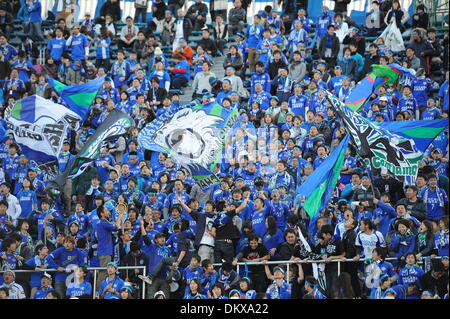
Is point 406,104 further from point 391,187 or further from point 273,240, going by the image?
point 273,240

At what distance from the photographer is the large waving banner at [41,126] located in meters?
23.1

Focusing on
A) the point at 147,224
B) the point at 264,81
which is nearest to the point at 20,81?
the point at 264,81

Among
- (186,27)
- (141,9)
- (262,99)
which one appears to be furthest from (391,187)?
(141,9)

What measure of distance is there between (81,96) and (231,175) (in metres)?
4.29

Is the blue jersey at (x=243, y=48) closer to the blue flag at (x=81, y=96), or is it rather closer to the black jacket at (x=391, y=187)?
the blue flag at (x=81, y=96)

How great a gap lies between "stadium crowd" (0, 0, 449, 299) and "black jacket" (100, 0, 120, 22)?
0.99ft

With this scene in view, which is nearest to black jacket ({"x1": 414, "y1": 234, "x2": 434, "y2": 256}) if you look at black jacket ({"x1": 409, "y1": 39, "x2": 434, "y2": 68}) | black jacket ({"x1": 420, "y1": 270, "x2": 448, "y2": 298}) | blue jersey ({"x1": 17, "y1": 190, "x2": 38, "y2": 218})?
black jacket ({"x1": 420, "y1": 270, "x2": 448, "y2": 298})

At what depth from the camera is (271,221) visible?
65.8 feet

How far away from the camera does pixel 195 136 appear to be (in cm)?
2194

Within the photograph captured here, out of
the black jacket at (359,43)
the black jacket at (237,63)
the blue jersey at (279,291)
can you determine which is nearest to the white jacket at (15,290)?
the blue jersey at (279,291)

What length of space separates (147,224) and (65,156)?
335 centimetres

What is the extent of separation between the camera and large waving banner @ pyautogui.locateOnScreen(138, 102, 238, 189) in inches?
845

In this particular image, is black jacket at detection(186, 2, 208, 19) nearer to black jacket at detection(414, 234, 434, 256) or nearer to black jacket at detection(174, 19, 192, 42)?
black jacket at detection(174, 19, 192, 42)
